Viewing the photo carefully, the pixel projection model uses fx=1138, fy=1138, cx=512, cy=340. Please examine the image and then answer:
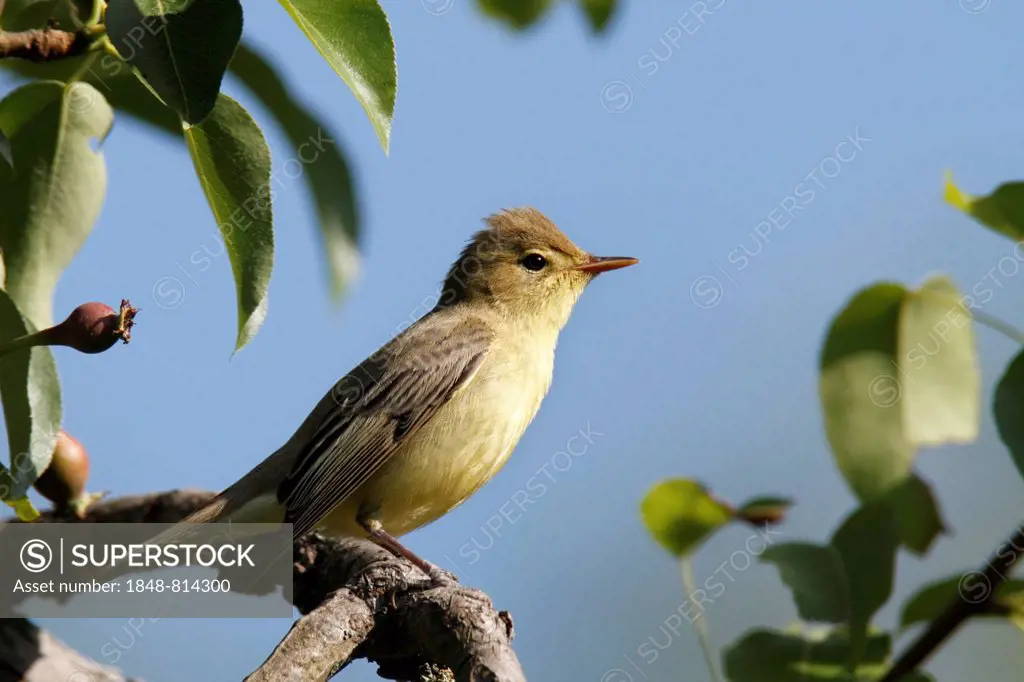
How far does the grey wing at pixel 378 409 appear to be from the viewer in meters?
4.69

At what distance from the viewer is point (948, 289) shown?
1755mm

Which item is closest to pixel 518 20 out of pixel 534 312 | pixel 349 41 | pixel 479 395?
pixel 349 41

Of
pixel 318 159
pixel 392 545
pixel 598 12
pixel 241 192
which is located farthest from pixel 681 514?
pixel 392 545

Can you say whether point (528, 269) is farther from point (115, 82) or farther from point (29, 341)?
point (29, 341)

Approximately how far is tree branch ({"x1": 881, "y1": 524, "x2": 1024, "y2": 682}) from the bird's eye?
14.8 ft

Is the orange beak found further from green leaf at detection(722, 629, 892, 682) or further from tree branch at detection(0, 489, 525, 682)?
green leaf at detection(722, 629, 892, 682)

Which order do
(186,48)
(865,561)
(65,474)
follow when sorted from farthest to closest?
1. (65,474)
2. (186,48)
3. (865,561)

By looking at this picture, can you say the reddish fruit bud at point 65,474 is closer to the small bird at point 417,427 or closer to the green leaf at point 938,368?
the small bird at point 417,427

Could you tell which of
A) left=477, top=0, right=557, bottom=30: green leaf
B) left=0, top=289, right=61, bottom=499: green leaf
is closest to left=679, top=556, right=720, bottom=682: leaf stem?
left=0, top=289, right=61, bottom=499: green leaf

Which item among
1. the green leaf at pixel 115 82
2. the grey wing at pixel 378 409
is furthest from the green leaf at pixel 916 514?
the grey wing at pixel 378 409

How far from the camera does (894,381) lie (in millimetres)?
1618

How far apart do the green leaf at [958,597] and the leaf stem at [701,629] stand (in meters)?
0.30

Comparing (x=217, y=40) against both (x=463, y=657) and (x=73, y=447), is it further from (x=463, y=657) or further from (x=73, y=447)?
(x=73, y=447)

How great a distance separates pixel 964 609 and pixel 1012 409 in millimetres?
295
